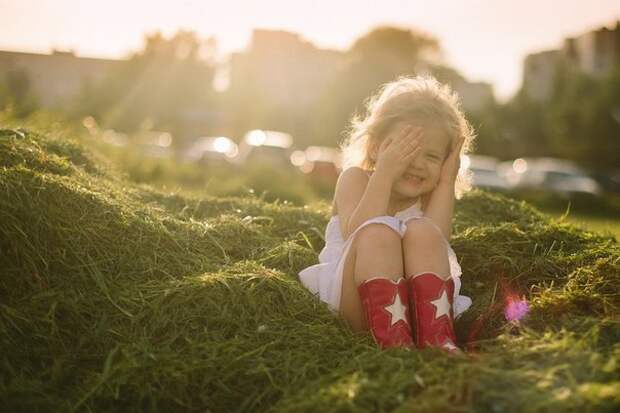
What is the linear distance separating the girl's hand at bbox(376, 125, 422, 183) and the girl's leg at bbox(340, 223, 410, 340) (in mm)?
480

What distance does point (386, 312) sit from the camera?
2564 mm

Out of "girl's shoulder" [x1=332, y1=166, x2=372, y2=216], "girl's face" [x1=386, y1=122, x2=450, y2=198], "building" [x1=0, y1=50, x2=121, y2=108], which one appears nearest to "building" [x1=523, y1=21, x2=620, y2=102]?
"building" [x1=0, y1=50, x2=121, y2=108]

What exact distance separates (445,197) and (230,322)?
1291 millimetres

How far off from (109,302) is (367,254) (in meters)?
1.04

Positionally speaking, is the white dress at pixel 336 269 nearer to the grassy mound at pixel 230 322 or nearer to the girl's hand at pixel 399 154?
the grassy mound at pixel 230 322

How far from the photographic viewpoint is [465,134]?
3502mm

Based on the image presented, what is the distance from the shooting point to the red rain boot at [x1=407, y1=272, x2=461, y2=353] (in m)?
2.56

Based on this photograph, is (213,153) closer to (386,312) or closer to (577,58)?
(386,312)

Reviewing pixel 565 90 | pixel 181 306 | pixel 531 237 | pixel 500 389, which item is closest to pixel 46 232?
pixel 181 306

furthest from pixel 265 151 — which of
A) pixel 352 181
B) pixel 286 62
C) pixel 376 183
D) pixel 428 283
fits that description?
pixel 286 62

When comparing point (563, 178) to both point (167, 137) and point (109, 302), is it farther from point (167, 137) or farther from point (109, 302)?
point (109, 302)

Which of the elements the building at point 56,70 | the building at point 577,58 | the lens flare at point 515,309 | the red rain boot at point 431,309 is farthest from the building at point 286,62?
the red rain boot at point 431,309

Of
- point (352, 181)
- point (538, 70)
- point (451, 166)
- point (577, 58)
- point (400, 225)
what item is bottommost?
point (400, 225)

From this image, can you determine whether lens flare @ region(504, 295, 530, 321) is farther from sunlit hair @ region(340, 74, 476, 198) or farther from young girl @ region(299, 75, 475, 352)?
sunlit hair @ region(340, 74, 476, 198)
